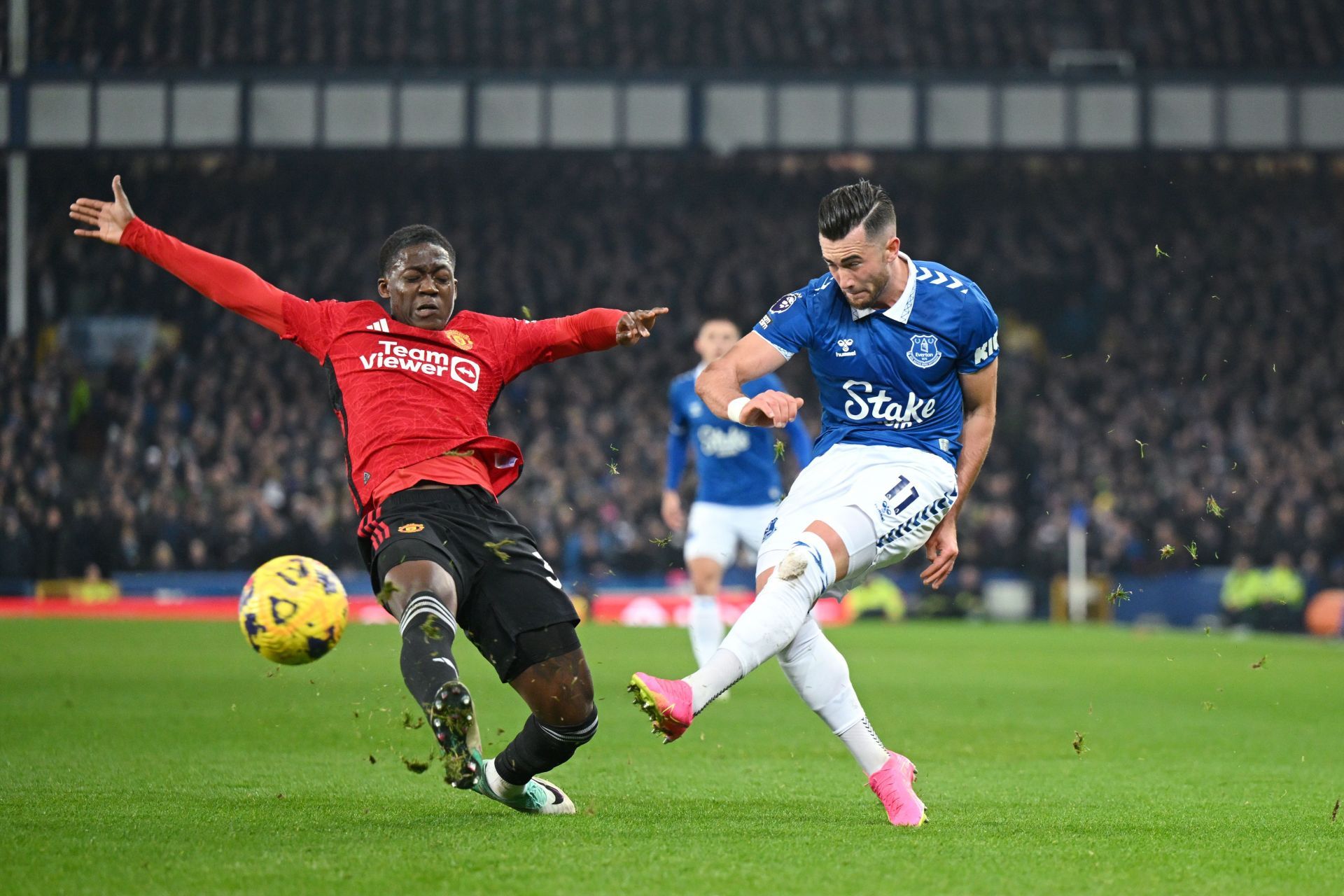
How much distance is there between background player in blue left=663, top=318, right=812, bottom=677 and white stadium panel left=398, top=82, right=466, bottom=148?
894 inches

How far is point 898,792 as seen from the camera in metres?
5.88

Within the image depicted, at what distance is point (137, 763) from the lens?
24.6ft

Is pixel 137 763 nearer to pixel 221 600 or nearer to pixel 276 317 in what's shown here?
pixel 276 317

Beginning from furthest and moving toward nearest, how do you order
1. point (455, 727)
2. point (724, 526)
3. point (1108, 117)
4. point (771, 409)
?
point (1108, 117)
point (724, 526)
point (771, 409)
point (455, 727)

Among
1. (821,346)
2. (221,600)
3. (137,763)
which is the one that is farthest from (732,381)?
(221,600)

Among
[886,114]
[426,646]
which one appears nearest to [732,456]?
[426,646]

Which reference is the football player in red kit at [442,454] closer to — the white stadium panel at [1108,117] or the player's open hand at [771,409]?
the player's open hand at [771,409]

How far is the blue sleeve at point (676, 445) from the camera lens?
12430mm

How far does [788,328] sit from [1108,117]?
29.8 m

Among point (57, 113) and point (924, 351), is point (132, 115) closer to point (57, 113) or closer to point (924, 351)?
point (57, 113)

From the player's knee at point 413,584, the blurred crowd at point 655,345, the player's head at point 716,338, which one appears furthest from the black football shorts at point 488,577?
the blurred crowd at point 655,345

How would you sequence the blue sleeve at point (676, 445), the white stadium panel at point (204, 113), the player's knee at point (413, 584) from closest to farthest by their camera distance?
the player's knee at point (413, 584) → the blue sleeve at point (676, 445) → the white stadium panel at point (204, 113)

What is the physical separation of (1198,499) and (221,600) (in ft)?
51.8

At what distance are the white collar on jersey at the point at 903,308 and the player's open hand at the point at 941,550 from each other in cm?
84
